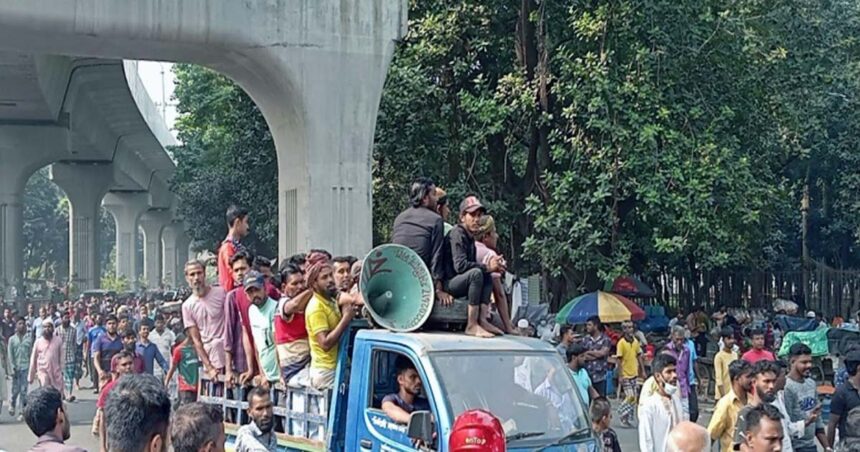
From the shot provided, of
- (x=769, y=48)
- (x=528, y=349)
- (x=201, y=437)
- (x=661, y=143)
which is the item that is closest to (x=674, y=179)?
(x=661, y=143)

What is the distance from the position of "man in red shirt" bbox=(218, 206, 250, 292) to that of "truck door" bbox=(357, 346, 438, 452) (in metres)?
3.20

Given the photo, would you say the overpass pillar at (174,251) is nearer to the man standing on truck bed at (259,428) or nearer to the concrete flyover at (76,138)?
the concrete flyover at (76,138)

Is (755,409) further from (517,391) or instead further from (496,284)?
(496,284)

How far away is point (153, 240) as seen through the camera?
80562 millimetres

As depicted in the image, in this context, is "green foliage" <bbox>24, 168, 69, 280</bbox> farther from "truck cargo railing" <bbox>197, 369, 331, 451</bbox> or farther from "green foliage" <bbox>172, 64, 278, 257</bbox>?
"truck cargo railing" <bbox>197, 369, 331, 451</bbox>

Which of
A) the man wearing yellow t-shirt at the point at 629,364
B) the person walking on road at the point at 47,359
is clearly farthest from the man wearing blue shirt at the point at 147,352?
the man wearing yellow t-shirt at the point at 629,364

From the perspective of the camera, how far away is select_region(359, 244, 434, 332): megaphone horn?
7.62m

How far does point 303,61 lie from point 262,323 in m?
8.18

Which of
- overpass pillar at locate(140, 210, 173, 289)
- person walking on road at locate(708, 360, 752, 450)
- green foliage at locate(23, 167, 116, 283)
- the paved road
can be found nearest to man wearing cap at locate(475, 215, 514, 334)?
person walking on road at locate(708, 360, 752, 450)

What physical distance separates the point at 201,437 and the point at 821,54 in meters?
23.6

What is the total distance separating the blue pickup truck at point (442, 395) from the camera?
6820 millimetres

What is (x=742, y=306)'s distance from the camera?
27.6m

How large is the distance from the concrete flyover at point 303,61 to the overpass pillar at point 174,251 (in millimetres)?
70086

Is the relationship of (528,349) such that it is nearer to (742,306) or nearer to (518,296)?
(518,296)
